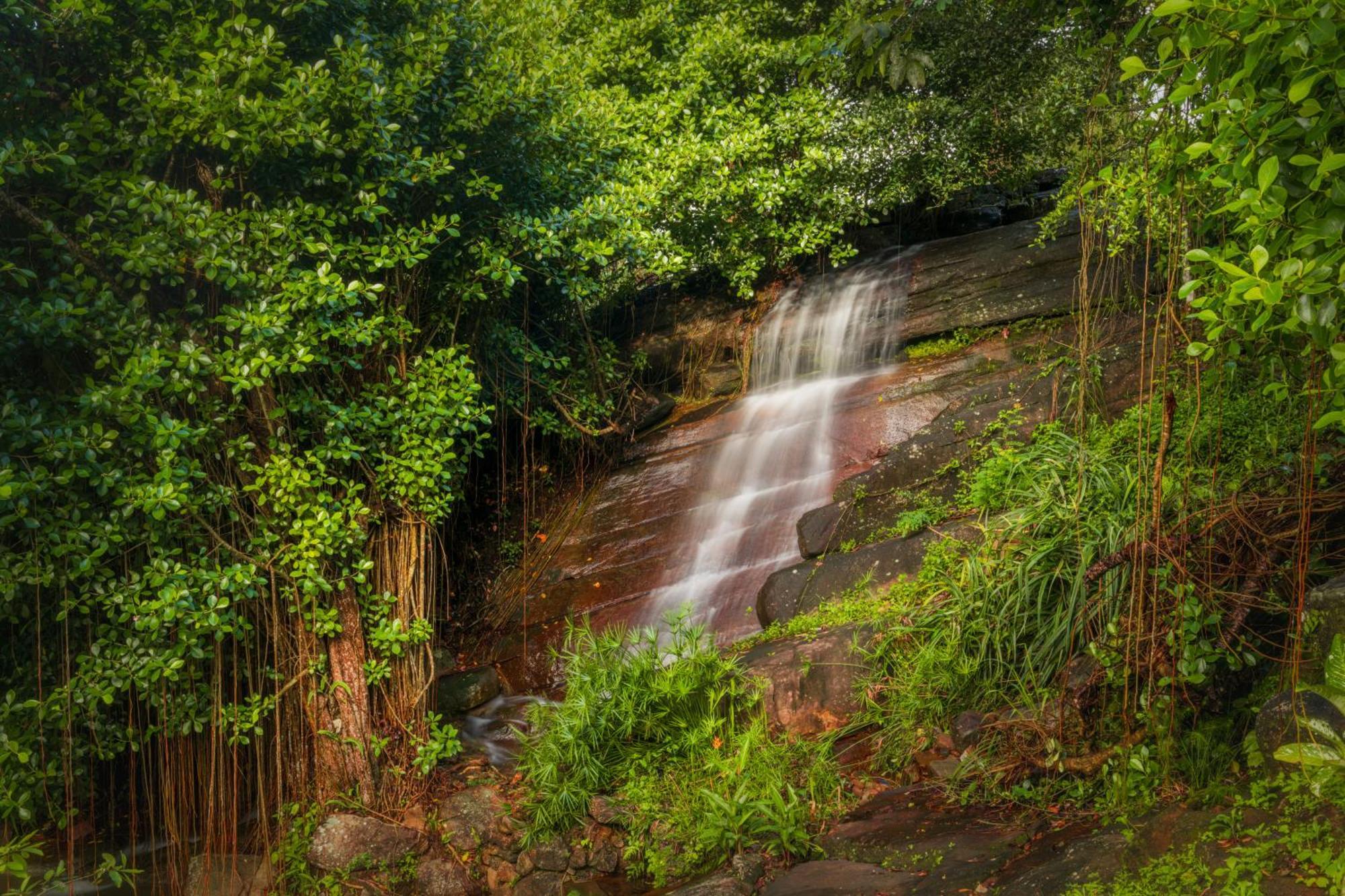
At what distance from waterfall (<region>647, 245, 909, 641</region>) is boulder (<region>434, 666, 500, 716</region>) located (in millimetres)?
1292

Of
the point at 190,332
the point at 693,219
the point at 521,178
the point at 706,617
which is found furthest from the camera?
the point at 693,219

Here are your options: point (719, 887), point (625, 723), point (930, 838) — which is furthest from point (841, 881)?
point (625, 723)

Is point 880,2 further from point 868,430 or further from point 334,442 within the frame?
point 868,430

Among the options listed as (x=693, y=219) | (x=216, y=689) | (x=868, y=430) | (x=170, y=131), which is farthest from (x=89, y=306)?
(x=693, y=219)

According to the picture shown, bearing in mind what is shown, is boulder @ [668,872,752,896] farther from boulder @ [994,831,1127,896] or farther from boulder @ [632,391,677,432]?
boulder @ [632,391,677,432]

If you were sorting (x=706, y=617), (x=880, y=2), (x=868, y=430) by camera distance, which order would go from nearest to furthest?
(x=880, y=2)
(x=706, y=617)
(x=868, y=430)

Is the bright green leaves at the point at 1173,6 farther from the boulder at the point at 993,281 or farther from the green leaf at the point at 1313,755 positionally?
the boulder at the point at 993,281

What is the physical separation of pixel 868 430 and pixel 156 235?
5.88 metres

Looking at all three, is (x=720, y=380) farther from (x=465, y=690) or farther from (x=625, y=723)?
(x=625, y=723)

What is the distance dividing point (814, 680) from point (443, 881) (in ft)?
7.33

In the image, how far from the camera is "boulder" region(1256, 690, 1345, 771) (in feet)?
9.54

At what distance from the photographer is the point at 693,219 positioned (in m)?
10.7

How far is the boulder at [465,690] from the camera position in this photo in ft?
23.2

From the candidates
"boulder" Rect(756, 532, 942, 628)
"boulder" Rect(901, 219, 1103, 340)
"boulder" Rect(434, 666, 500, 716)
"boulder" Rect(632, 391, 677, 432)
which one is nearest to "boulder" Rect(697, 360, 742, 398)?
"boulder" Rect(632, 391, 677, 432)
